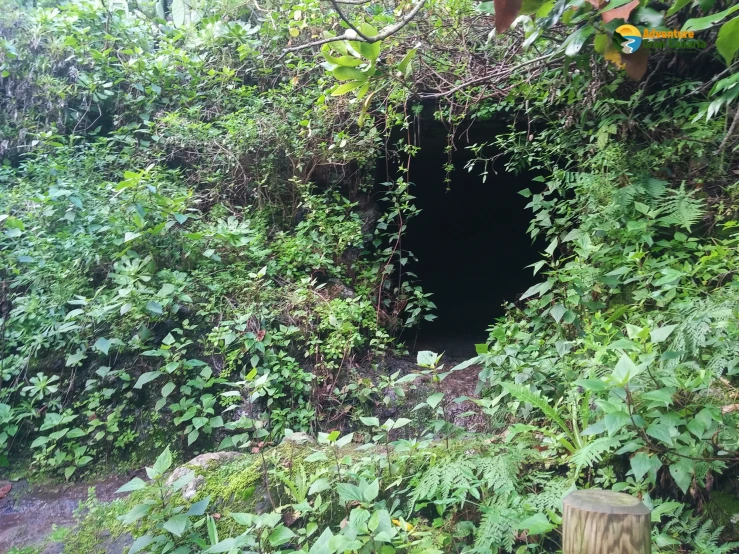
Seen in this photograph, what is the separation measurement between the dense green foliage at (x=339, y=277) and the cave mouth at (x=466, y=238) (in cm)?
137

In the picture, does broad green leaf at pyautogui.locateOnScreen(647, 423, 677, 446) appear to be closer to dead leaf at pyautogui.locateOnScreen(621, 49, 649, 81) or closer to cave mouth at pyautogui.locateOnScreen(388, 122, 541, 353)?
dead leaf at pyautogui.locateOnScreen(621, 49, 649, 81)

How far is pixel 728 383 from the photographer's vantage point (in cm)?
236

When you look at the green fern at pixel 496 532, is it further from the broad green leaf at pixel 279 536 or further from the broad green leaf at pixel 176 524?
the broad green leaf at pixel 176 524

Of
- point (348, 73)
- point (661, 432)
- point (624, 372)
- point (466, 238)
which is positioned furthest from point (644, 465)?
point (466, 238)

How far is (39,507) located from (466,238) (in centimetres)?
833

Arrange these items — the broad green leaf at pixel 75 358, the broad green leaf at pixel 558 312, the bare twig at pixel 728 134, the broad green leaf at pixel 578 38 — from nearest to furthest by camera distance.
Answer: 1. the broad green leaf at pixel 578 38
2. the bare twig at pixel 728 134
3. the broad green leaf at pixel 558 312
4. the broad green leaf at pixel 75 358

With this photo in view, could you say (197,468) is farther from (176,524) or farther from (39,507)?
(39,507)

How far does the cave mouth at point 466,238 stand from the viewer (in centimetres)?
647

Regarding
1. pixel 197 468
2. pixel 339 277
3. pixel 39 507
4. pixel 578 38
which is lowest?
pixel 39 507

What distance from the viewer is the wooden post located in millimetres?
1225

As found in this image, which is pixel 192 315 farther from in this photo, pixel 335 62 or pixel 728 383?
pixel 728 383

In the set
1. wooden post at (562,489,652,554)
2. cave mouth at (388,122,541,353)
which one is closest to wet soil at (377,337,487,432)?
cave mouth at (388,122,541,353)

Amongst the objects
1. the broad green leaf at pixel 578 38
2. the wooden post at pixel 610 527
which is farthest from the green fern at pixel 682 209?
the wooden post at pixel 610 527

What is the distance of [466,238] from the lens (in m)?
9.97
